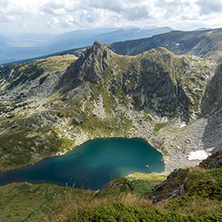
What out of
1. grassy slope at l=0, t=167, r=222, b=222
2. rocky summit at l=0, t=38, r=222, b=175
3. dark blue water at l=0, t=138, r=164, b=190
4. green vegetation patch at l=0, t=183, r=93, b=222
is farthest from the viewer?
rocky summit at l=0, t=38, r=222, b=175

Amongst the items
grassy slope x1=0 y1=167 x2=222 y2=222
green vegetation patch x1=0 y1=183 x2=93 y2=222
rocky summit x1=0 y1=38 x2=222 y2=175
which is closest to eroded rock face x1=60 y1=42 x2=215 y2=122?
rocky summit x1=0 y1=38 x2=222 y2=175

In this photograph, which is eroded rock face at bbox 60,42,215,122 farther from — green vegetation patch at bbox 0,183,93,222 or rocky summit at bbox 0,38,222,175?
green vegetation patch at bbox 0,183,93,222

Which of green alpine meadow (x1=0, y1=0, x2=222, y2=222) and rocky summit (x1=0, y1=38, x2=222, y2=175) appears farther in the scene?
rocky summit (x1=0, y1=38, x2=222, y2=175)

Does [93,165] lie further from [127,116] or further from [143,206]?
[143,206]

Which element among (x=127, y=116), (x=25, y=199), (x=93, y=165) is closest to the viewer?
(x=25, y=199)

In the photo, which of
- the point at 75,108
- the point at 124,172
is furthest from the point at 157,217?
the point at 75,108

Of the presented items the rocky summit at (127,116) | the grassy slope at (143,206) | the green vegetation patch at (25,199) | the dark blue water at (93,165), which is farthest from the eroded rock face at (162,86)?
the grassy slope at (143,206)

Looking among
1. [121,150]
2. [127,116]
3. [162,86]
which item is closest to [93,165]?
[121,150]

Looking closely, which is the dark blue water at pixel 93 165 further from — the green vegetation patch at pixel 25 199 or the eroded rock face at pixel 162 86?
the eroded rock face at pixel 162 86
